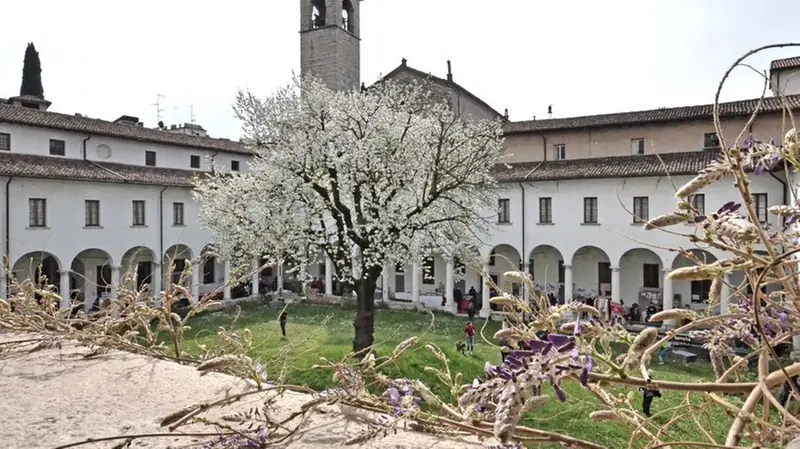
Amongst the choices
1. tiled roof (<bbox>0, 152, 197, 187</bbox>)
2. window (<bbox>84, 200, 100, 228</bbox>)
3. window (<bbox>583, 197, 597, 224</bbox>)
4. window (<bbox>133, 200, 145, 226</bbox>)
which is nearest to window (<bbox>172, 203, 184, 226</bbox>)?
tiled roof (<bbox>0, 152, 197, 187</bbox>)

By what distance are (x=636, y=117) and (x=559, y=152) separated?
12.9 ft

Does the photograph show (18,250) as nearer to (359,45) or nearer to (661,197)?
(359,45)

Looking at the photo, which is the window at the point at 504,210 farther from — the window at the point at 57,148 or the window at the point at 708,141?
the window at the point at 57,148

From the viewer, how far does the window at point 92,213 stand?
2634 centimetres

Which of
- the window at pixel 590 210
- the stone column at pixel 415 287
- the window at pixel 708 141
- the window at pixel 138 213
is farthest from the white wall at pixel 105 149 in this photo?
the window at pixel 708 141

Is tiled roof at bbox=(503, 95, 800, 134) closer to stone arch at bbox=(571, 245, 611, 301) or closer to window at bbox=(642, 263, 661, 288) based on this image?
stone arch at bbox=(571, 245, 611, 301)

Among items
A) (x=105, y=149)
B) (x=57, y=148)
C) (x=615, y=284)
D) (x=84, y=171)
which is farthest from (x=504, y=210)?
(x=57, y=148)

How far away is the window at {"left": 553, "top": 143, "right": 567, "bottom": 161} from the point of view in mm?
28969

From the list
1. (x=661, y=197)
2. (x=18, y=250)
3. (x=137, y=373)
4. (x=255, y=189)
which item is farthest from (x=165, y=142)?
(x=137, y=373)

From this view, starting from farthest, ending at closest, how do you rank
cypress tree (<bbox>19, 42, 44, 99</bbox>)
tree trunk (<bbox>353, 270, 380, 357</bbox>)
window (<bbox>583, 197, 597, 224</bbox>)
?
1. cypress tree (<bbox>19, 42, 44, 99</bbox>)
2. window (<bbox>583, 197, 597, 224</bbox>)
3. tree trunk (<bbox>353, 270, 380, 357</bbox>)

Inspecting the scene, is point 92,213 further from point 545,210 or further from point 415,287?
point 545,210

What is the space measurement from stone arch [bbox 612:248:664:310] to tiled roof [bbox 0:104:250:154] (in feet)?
77.0

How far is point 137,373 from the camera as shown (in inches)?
84.9

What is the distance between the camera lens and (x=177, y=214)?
30453mm
